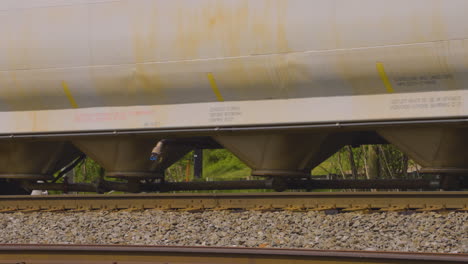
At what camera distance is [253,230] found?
740 cm

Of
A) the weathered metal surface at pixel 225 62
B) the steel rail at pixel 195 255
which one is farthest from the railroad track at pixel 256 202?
the steel rail at pixel 195 255

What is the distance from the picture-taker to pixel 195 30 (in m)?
8.85

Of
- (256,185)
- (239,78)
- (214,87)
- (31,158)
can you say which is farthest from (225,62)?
(31,158)

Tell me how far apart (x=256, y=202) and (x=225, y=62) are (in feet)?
6.34

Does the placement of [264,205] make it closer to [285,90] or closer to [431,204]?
[285,90]

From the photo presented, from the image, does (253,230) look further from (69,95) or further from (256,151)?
(69,95)

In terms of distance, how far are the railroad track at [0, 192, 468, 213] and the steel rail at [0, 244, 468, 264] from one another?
103 inches

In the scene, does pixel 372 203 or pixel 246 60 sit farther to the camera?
pixel 246 60

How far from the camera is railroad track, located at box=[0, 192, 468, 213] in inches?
309

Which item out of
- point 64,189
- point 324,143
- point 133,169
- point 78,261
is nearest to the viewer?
point 78,261

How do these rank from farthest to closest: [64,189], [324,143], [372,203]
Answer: [64,189] → [324,143] → [372,203]

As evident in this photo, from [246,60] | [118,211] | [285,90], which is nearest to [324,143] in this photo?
[285,90]

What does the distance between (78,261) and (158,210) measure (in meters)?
3.05

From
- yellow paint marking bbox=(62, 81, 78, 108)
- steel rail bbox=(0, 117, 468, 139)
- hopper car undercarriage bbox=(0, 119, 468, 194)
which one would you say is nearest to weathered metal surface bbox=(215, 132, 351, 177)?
hopper car undercarriage bbox=(0, 119, 468, 194)
